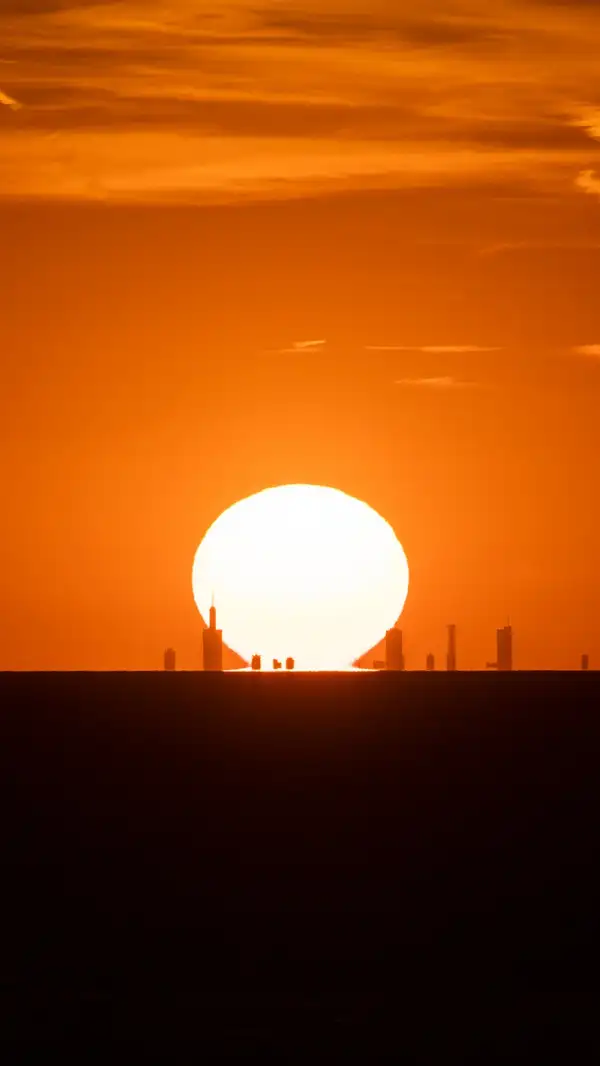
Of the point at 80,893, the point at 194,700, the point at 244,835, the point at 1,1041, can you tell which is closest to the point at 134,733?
the point at 194,700

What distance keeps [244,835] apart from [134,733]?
34.3 feet

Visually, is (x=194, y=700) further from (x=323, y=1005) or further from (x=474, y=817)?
(x=323, y=1005)

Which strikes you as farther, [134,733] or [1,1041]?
[134,733]

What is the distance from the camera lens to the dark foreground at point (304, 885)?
14.3 m

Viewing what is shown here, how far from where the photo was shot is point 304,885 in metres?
20.5

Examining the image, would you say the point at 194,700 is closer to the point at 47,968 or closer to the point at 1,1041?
the point at 47,968

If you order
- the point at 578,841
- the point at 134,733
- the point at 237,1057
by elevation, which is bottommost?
the point at 237,1057

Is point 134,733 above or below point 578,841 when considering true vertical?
above

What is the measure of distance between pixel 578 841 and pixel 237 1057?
35.4 feet

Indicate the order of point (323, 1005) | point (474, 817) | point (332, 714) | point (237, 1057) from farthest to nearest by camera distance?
point (332, 714), point (474, 817), point (323, 1005), point (237, 1057)

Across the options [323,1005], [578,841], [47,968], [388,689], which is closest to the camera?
[323,1005]

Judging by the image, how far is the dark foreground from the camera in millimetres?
14336

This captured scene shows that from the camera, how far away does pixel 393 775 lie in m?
28.3

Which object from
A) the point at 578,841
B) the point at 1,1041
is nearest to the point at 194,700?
the point at 578,841
